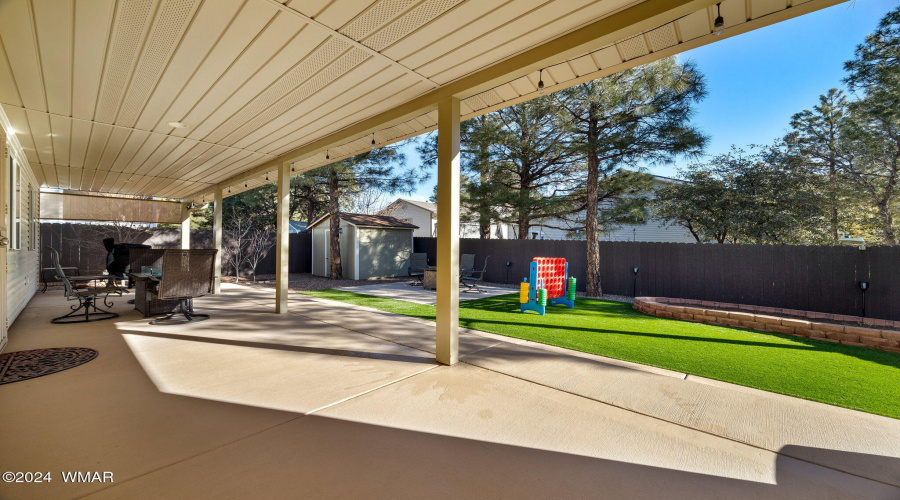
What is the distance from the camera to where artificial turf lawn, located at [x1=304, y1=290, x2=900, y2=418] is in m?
3.14

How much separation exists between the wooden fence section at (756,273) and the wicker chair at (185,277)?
851 centimetres

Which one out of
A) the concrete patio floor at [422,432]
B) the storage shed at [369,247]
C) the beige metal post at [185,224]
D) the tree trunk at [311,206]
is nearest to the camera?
the concrete patio floor at [422,432]

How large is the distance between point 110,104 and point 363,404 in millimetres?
4264

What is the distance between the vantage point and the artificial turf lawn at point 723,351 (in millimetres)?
3139

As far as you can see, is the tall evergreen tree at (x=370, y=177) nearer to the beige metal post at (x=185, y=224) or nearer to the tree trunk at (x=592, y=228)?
the beige metal post at (x=185, y=224)

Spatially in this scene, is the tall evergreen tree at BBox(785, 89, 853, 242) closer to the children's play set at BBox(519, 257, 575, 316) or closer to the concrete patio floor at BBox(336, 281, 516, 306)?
the children's play set at BBox(519, 257, 575, 316)

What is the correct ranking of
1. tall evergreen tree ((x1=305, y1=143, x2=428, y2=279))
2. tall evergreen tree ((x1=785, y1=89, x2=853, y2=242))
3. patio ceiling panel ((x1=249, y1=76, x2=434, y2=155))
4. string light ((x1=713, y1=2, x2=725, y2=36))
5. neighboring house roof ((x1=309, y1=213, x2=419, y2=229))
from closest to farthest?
string light ((x1=713, y1=2, x2=725, y2=36)), patio ceiling panel ((x1=249, y1=76, x2=434, y2=155)), tall evergreen tree ((x1=785, y1=89, x2=853, y2=242)), tall evergreen tree ((x1=305, y1=143, x2=428, y2=279)), neighboring house roof ((x1=309, y1=213, x2=419, y2=229))

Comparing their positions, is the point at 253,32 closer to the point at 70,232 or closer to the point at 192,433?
the point at 192,433

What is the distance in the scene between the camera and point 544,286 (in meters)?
7.07

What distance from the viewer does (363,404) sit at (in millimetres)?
2781

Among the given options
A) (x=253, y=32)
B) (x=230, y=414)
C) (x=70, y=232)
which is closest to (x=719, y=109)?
(x=253, y=32)

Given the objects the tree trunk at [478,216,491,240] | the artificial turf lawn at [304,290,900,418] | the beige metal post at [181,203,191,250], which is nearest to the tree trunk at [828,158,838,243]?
the artificial turf lawn at [304,290,900,418]

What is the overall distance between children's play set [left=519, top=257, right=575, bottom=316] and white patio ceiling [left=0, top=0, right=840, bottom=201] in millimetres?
3412

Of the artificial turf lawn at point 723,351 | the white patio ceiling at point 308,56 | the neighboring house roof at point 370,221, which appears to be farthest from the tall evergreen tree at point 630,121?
the neighboring house roof at point 370,221
